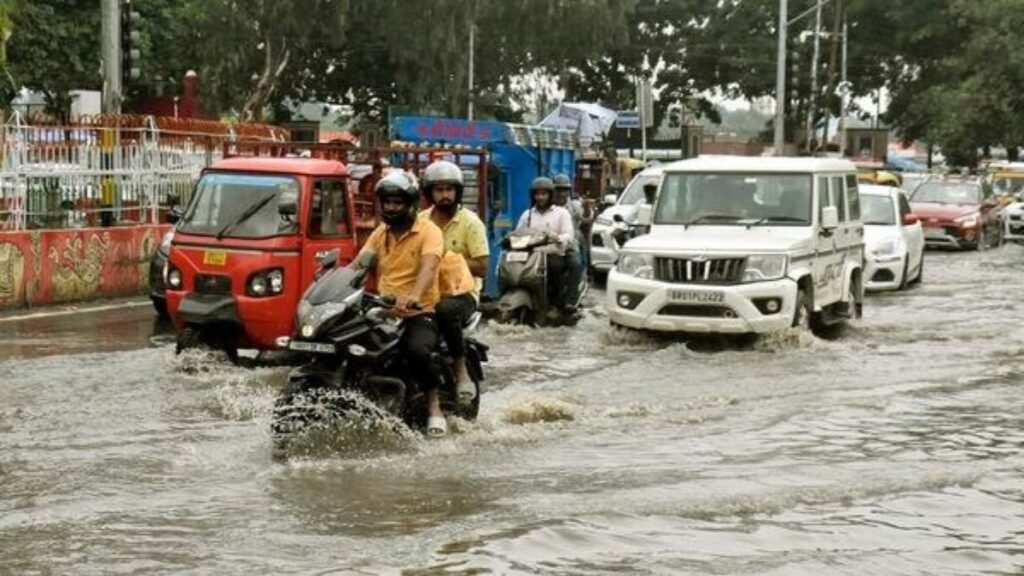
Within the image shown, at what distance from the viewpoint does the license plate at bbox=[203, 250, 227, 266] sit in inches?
465

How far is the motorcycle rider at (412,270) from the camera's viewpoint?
8.38 m

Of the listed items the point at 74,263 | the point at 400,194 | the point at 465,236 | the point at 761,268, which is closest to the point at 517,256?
the point at 761,268

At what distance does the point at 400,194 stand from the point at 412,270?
482 millimetres

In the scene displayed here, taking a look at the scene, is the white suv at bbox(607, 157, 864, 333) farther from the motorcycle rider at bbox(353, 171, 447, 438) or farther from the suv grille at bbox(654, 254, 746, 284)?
the motorcycle rider at bbox(353, 171, 447, 438)

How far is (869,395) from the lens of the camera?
11.5 meters

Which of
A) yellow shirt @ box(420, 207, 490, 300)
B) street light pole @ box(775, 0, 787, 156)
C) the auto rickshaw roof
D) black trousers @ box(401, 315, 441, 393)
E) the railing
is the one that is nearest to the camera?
black trousers @ box(401, 315, 441, 393)

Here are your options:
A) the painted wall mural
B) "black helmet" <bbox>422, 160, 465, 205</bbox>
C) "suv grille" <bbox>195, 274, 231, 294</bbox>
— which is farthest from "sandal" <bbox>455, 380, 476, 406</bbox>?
the painted wall mural

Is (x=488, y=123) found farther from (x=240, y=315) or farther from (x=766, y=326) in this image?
(x=240, y=315)

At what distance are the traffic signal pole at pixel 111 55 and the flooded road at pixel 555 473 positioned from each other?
9.01 m

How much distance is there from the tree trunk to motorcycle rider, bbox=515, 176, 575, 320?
23.9 meters

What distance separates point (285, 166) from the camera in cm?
1235

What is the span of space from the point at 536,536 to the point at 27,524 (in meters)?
2.42

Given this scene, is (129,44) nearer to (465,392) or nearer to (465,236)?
(465,236)

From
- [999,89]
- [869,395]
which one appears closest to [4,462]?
[869,395]
